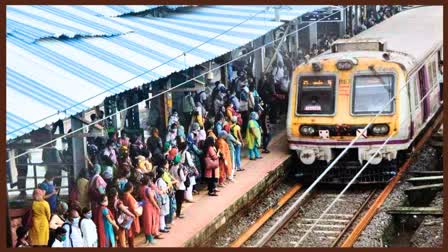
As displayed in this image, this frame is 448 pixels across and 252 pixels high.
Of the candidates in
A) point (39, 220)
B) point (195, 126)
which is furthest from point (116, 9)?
point (39, 220)

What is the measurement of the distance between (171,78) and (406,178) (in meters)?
4.46

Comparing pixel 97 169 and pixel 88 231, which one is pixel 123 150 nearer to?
pixel 97 169

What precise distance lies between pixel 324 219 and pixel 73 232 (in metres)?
5.10

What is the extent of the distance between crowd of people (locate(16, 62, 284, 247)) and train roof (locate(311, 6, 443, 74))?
1927 mm

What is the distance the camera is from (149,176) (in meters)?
12.6

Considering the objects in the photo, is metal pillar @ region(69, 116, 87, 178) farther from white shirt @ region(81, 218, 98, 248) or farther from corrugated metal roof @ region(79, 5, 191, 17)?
corrugated metal roof @ region(79, 5, 191, 17)

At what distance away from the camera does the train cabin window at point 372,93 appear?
1593 centimetres

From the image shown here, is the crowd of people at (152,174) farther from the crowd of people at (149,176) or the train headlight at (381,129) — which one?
the train headlight at (381,129)

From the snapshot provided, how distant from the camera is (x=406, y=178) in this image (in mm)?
17016

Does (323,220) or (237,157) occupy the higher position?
(237,157)

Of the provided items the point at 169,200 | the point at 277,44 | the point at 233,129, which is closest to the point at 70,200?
the point at 169,200

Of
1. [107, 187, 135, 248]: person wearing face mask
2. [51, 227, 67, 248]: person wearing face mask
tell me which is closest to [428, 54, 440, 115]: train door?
[107, 187, 135, 248]: person wearing face mask

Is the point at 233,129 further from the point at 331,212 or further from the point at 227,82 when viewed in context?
the point at 227,82

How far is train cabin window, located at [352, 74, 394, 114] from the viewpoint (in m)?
15.9
